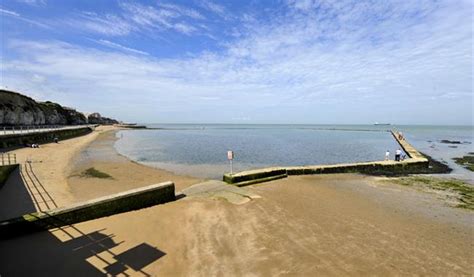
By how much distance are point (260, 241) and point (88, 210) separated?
16.2 ft

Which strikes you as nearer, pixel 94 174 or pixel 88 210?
pixel 88 210

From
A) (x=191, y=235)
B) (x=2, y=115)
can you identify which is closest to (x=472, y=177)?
(x=191, y=235)

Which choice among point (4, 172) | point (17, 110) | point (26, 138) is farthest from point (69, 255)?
point (17, 110)

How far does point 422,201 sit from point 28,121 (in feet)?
191

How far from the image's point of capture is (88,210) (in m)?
7.54

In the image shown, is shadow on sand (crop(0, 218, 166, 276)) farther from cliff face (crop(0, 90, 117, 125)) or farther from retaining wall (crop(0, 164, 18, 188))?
cliff face (crop(0, 90, 117, 125))

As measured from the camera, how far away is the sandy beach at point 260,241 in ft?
17.8

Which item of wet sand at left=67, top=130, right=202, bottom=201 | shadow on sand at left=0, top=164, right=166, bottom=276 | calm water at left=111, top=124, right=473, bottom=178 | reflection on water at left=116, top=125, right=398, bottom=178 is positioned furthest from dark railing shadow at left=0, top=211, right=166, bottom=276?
reflection on water at left=116, top=125, right=398, bottom=178

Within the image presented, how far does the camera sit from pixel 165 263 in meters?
5.52

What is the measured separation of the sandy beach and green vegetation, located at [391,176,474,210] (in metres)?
1.39

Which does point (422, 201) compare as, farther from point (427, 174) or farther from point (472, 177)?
point (472, 177)

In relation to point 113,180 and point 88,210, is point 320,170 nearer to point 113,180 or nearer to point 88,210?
point 113,180

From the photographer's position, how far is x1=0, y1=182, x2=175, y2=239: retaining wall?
6.53 metres

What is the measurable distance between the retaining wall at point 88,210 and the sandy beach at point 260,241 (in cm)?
24
